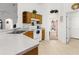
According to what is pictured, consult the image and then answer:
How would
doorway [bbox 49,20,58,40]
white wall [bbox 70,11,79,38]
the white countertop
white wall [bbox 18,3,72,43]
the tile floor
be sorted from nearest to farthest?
1. the white countertop
2. the tile floor
3. white wall [bbox 18,3,72,43]
4. white wall [bbox 70,11,79,38]
5. doorway [bbox 49,20,58,40]

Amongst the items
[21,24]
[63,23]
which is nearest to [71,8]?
[63,23]

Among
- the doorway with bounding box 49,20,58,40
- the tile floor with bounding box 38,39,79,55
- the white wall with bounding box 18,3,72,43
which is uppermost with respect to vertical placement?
the white wall with bounding box 18,3,72,43

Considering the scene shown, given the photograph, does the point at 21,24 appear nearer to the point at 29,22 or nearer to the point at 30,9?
the point at 29,22

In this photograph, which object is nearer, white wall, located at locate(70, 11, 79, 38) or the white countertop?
the white countertop

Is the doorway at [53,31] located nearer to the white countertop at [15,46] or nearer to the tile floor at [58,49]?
the tile floor at [58,49]

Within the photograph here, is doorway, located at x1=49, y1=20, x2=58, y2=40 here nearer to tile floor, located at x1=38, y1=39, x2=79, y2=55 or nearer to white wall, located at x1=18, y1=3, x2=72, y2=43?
white wall, located at x1=18, y1=3, x2=72, y2=43

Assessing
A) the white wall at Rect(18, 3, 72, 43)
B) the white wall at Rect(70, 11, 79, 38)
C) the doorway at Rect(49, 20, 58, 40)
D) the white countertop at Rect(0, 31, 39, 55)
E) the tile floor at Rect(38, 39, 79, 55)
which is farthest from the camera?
the doorway at Rect(49, 20, 58, 40)

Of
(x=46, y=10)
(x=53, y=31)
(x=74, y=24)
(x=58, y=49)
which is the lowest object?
(x=58, y=49)

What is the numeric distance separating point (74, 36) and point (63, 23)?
296 cm

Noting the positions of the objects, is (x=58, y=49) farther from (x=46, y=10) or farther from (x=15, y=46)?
(x=15, y=46)

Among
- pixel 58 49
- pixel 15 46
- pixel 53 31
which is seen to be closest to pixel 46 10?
pixel 58 49

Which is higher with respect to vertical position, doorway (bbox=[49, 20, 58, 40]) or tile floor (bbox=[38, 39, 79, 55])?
doorway (bbox=[49, 20, 58, 40])

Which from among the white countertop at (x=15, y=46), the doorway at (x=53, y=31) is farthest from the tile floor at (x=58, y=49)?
the doorway at (x=53, y=31)

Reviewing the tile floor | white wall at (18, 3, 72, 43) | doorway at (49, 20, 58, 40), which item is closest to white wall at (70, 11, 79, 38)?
doorway at (49, 20, 58, 40)
